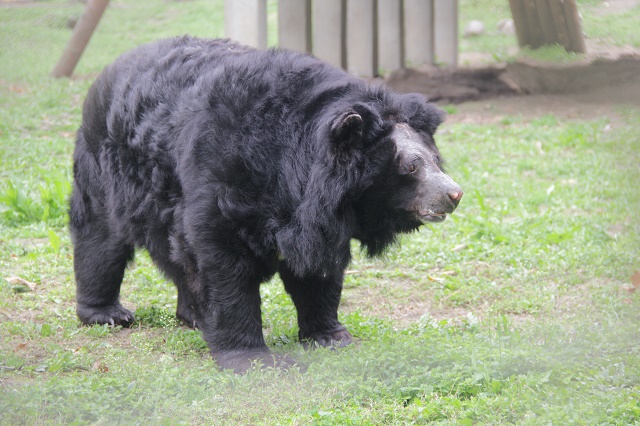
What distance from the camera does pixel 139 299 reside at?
5312 millimetres

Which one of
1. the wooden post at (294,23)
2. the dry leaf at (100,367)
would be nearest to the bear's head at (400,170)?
the dry leaf at (100,367)

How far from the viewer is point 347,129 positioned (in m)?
3.69

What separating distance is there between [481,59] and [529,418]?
322 inches

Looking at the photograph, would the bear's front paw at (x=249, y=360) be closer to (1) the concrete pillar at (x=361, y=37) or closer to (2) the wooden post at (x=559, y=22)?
(2) the wooden post at (x=559, y=22)

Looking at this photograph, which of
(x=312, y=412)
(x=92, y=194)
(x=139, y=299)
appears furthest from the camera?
(x=139, y=299)

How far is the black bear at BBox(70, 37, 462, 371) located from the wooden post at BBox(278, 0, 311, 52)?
6292mm

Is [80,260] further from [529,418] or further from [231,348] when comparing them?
[529,418]

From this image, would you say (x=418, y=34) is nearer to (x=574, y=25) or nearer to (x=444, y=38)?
(x=444, y=38)

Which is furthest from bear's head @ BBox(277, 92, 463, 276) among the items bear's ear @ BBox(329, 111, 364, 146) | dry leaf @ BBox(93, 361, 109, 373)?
dry leaf @ BBox(93, 361, 109, 373)

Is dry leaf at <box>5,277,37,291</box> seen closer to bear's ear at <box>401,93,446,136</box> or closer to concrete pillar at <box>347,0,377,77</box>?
bear's ear at <box>401,93,446,136</box>

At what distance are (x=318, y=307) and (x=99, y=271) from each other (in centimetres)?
142

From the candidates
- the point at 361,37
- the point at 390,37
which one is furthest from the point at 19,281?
the point at 390,37

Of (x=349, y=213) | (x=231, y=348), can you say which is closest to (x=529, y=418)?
(x=349, y=213)

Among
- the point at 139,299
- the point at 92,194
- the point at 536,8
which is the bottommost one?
the point at 139,299
